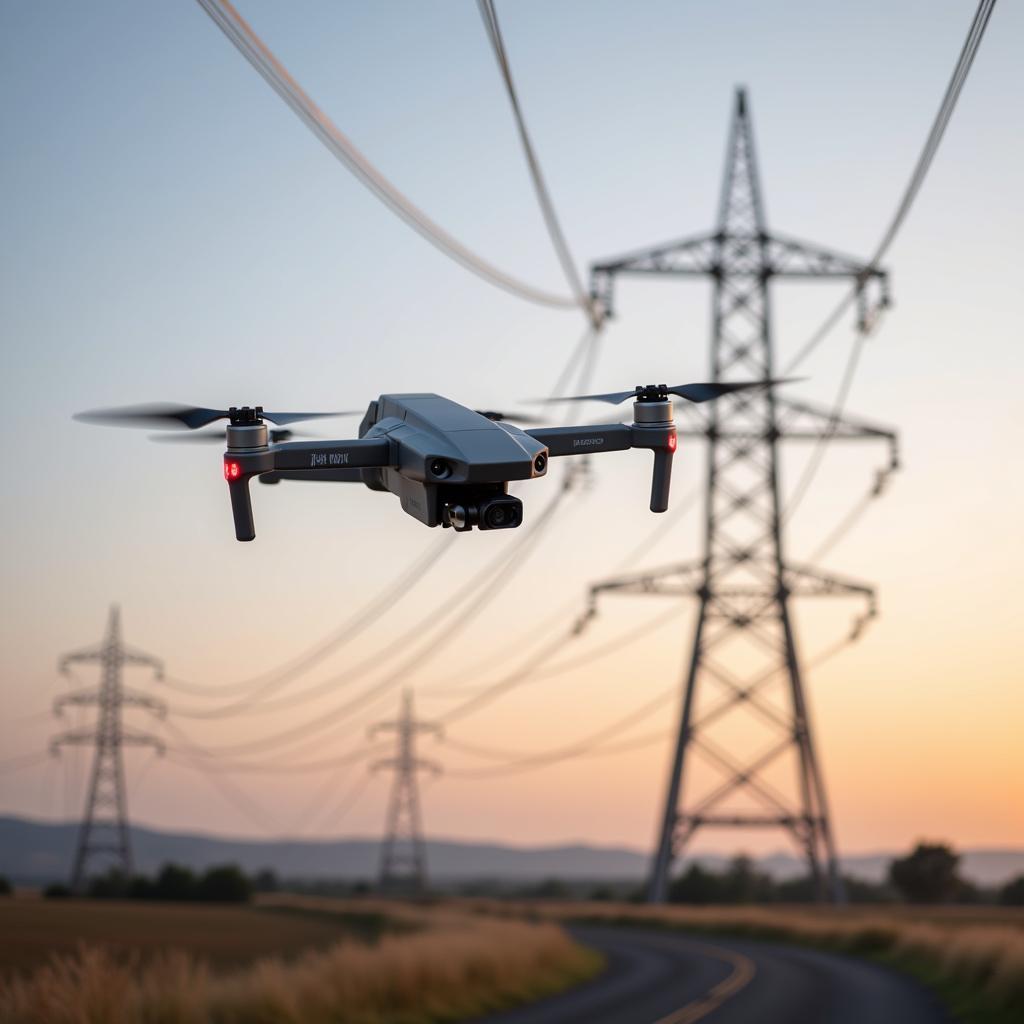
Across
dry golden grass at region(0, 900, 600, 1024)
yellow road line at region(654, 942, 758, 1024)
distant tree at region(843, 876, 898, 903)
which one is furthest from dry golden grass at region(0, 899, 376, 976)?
distant tree at region(843, 876, 898, 903)

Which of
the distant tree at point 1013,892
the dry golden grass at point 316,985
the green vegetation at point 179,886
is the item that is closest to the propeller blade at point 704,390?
the dry golden grass at point 316,985

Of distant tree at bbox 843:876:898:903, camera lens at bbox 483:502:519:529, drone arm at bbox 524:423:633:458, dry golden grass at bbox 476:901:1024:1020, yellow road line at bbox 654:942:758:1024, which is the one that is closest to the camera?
camera lens at bbox 483:502:519:529

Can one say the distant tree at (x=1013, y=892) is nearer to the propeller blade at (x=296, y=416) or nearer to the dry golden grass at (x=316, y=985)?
the dry golden grass at (x=316, y=985)

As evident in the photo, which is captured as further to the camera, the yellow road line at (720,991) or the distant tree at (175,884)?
the distant tree at (175,884)

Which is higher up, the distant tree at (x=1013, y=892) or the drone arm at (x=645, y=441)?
the drone arm at (x=645, y=441)

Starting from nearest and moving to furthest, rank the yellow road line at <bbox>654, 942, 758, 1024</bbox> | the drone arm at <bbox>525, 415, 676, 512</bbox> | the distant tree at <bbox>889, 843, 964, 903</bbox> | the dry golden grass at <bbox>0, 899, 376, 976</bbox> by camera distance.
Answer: the drone arm at <bbox>525, 415, 676, 512</bbox> → the yellow road line at <bbox>654, 942, 758, 1024</bbox> → the dry golden grass at <bbox>0, 899, 376, 976</bbox> → the distant tree at <bbox>889, 843, 964, 903</bbox>

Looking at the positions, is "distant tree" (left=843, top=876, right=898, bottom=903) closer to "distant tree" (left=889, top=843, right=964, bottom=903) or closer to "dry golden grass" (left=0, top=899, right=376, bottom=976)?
"distant tree" (left=889, top=843, right=964, bottom=903)

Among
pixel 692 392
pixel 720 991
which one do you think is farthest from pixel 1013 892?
pixel 692 392

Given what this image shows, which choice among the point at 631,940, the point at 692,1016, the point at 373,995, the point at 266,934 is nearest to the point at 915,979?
the point at 692,1016
